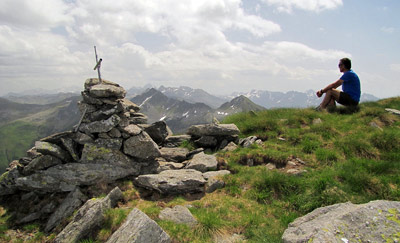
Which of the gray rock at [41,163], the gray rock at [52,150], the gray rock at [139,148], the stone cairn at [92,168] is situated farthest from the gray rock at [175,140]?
the gray rock at [41,163]

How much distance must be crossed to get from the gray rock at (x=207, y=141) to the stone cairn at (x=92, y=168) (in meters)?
2.12

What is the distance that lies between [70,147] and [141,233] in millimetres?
10732

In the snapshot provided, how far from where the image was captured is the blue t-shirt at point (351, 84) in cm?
1825

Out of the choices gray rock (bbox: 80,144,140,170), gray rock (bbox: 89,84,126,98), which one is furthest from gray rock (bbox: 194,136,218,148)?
gray rock (bbox: 89,84,126,98)

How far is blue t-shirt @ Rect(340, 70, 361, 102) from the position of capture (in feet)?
59.9

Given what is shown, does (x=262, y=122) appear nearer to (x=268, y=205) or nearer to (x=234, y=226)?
(x=268, y=205)

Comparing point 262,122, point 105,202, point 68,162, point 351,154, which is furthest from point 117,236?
point 262,122

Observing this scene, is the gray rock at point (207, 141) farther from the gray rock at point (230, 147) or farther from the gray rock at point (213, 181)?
the gray rock at point (213, 181)

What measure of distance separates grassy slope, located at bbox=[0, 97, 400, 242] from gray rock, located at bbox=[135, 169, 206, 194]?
0.73 metres

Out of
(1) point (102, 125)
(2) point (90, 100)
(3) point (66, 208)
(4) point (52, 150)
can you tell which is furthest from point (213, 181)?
(4) point (52, 150)

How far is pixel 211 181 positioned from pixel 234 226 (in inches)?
167

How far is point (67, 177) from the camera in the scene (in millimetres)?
14758

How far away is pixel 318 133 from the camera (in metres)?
16.7

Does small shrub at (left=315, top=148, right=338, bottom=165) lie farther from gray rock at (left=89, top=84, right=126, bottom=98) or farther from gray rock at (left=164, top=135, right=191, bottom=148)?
gray rock at (left=89, top=84, right=126, bottom=98)
